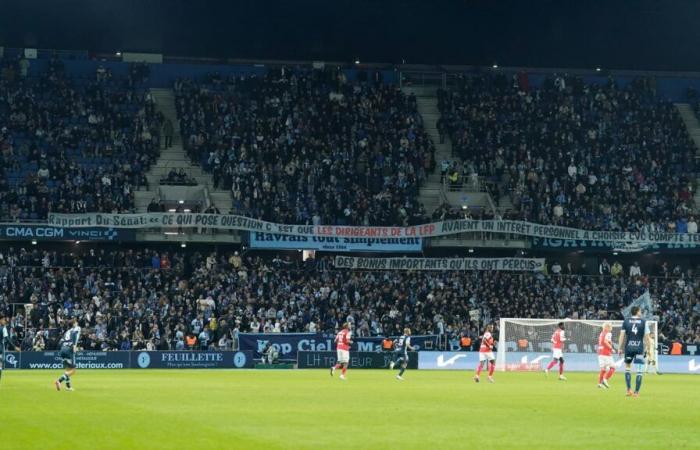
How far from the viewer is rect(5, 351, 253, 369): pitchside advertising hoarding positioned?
5497cm

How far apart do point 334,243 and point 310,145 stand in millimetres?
7675

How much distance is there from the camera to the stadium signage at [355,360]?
58531 mm

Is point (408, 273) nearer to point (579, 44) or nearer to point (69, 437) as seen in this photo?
point (579, 44)

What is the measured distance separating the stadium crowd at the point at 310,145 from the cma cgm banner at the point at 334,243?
1095 millimetres

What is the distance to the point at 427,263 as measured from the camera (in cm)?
6812

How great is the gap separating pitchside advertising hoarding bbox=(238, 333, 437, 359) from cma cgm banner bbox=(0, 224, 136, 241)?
10.3 metres

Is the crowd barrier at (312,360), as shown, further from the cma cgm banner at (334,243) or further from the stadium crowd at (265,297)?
the cma cgm banner at (334,243)

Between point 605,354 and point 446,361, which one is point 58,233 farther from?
point 605,354

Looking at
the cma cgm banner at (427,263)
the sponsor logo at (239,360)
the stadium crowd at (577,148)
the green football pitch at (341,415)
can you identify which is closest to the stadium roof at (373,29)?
the stadium crowd at (577,148)

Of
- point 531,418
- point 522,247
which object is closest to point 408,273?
point 522,247

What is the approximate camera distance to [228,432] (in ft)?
72.4

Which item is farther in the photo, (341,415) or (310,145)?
(310,145)

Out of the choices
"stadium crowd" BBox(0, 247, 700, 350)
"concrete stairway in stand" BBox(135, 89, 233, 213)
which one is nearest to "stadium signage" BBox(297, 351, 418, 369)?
"stadium crowd" BBox(0, 247, 700, 350)

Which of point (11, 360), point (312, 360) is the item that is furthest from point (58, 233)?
point (312, 360)
